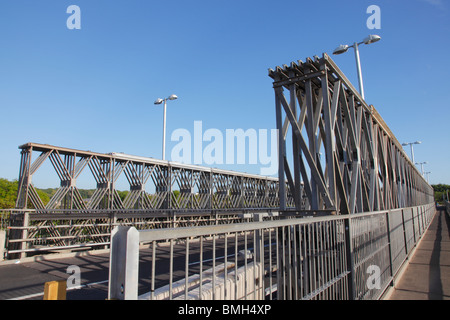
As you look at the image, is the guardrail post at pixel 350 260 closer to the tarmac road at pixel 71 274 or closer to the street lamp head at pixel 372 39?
the tarmac road at pixel 71 274

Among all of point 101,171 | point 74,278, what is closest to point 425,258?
point 74,278

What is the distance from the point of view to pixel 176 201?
64.0 ft

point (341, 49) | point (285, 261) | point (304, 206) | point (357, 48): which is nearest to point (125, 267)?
point (285, 261)

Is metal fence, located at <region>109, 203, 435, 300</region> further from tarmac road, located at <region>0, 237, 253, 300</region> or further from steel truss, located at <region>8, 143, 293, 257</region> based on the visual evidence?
steel truss, located at <region>8, 143, 293, 257</region>

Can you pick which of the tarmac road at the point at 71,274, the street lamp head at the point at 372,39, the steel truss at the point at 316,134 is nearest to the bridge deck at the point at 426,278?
the steel truss at the point at 316,134

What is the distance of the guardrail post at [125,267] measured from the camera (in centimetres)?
134

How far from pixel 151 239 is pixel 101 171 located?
14532 mm

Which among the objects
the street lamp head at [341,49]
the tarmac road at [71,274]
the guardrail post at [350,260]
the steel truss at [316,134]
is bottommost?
the tarmac road at [71,274]

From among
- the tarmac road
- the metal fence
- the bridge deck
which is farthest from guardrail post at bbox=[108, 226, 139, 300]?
the bridge deck

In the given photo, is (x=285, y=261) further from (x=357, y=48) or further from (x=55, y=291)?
(x=357, y=48)

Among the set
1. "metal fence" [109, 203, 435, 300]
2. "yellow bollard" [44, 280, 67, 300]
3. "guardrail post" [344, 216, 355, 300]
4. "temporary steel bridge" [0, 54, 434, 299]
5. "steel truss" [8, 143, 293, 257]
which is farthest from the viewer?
"steel truss" [8, 143, 293, 257]

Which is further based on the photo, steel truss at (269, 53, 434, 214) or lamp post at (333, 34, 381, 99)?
lamp post at (333, 34, 381, 99)

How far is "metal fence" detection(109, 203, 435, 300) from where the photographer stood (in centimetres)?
142
